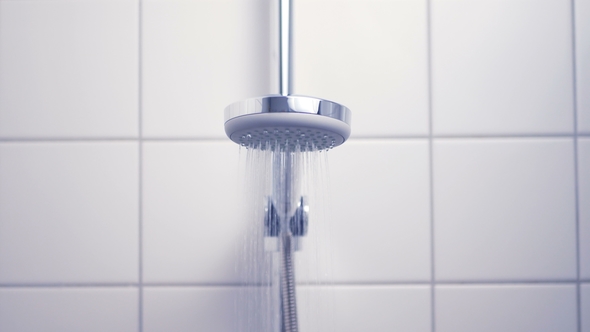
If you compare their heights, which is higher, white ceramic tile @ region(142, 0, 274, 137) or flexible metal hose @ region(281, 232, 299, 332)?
white ceramic tile @ region(142, 0, 274, 137)

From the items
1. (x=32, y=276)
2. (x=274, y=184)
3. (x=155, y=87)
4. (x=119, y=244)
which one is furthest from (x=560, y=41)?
(x=32, y=276)

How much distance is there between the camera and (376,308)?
2.18 ft

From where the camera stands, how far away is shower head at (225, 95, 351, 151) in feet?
1.57

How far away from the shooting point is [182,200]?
0.67 meters

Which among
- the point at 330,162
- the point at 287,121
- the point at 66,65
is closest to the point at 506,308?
the point at 330,162

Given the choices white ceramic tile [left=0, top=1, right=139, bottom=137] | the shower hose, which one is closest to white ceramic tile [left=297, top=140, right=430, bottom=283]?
the shower hose

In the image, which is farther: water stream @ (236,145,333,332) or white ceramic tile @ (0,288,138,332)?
white ceramic tile @ (0,288,138,332)

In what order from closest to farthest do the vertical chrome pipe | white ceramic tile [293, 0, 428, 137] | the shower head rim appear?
the shower head rim < the vertical chrome pipe < white ceramic tile [293, 0, 428, 137]

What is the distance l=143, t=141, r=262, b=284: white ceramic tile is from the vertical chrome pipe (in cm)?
15

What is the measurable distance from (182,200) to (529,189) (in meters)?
0.50

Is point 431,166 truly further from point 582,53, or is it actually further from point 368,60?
point 582,53

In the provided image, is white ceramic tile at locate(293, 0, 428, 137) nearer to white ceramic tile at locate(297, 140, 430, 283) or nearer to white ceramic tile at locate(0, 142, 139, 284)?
white ceramic tile at locate(297, 140, 430, 283)

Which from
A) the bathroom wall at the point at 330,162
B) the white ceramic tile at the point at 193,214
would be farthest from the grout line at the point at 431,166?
the white ceramic tile at the point at 193,214

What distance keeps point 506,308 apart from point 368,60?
0.40 meters
